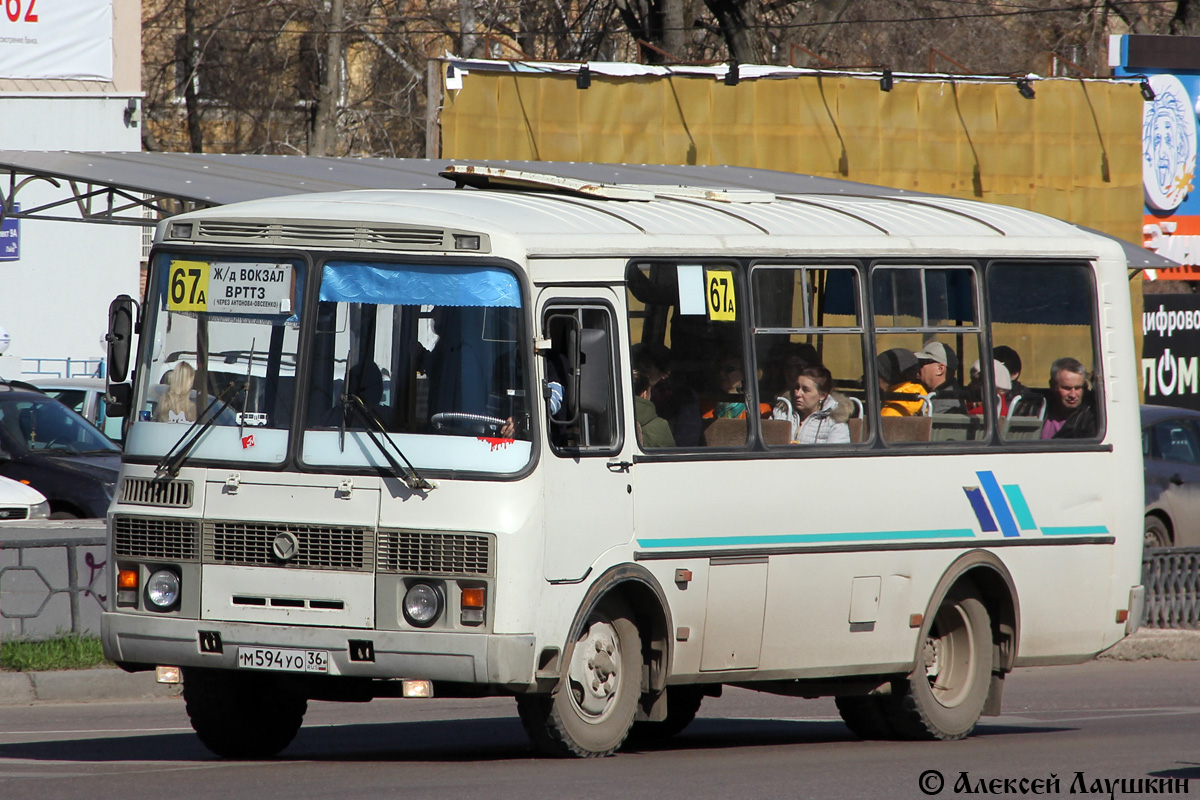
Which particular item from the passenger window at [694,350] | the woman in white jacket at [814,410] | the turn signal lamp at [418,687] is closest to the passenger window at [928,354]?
the woman in white jacket at [814,410]

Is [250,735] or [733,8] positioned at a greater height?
[733,8]

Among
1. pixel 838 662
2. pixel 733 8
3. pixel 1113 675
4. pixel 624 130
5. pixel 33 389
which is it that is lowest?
pixel 1113 675

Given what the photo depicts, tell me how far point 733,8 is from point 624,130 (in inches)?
312

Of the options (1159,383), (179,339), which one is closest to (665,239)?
(179,339)

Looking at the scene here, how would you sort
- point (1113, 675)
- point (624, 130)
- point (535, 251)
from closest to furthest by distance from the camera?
point (535, 251) → point (1113, 675) → point (624, 130)

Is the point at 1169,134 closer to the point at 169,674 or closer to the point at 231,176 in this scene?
the point at 231,176

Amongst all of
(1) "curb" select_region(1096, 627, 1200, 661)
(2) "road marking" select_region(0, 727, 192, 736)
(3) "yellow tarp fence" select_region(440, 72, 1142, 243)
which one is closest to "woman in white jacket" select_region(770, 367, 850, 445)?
(2) "road marking" select_region(0, 727, 192, 736)

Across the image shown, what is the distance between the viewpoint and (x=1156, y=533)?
17.7 meters

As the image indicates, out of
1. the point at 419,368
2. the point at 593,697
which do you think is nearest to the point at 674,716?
the point at 593,697

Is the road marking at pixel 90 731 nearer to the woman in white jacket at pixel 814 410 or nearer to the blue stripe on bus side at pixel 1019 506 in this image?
the woman in white jacket at pixel 814 410

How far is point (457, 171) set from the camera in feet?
32.2

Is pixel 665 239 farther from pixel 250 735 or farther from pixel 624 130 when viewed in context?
pixel 624 130

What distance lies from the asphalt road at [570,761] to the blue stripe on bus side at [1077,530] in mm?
1083

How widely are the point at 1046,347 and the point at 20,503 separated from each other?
869 centimetres
